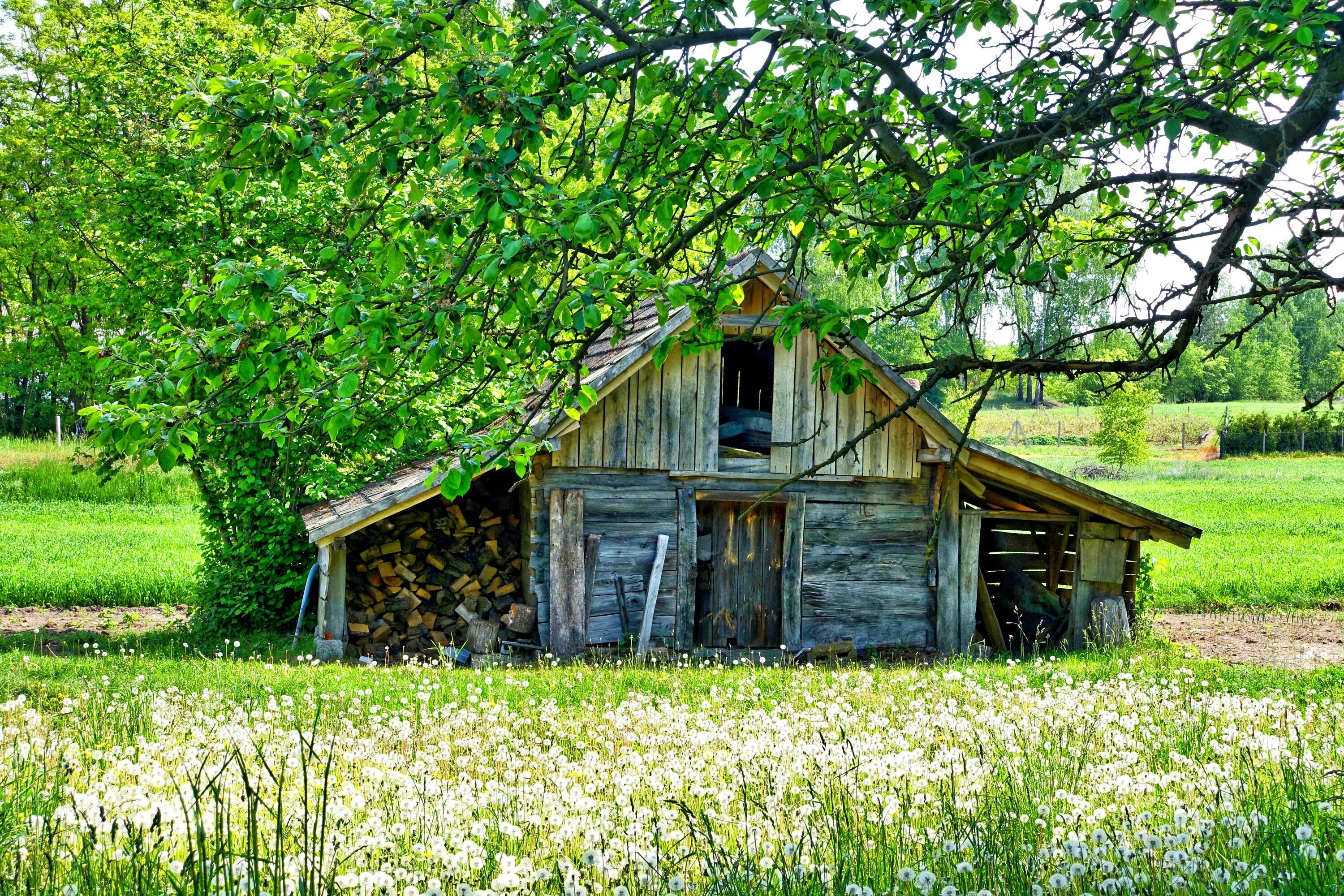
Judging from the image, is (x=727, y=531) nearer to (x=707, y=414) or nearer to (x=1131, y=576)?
(x=707, y=414)

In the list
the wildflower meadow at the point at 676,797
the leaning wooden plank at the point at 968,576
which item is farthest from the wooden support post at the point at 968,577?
the wildflower meadow at the point at 676,797

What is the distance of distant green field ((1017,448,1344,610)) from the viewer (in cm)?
1994

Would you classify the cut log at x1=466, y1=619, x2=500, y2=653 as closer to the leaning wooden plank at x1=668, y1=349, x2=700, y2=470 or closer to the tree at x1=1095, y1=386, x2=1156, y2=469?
the leaning wooden plank at x1=668, y1=349, x2=700, y2=470

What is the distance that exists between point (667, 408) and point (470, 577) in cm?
371

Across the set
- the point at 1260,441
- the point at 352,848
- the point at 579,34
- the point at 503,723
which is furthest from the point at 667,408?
→ the point at 1260,441

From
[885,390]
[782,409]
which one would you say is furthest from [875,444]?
[782,409]

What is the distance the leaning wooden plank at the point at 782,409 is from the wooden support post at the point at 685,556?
1.22 meters

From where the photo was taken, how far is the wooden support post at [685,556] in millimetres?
14141

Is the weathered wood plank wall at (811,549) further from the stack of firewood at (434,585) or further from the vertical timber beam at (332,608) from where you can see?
the vertical timber beam at (332,608)

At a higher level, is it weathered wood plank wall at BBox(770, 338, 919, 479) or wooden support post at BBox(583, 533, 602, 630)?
weathered wood plank wall at BBox(770, 338, 919, 479)

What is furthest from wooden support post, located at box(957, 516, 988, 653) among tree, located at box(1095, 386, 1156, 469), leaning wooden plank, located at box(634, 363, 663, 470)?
tree, located at box(1095, 386, 1156, 469)

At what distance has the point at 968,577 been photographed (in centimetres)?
1520

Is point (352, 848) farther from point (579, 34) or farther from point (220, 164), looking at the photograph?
point (579, 34)

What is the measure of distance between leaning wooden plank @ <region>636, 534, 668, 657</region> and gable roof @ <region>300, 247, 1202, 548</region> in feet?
6.96
